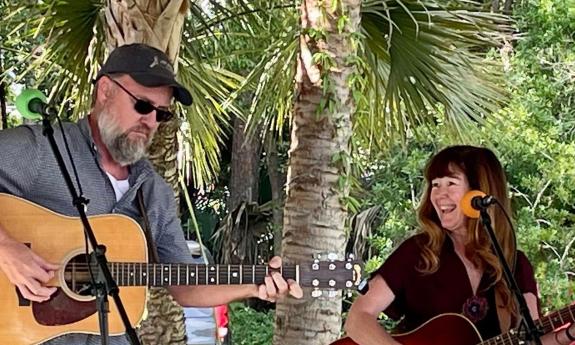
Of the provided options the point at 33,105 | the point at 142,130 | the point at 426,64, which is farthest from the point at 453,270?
the point at 426,64

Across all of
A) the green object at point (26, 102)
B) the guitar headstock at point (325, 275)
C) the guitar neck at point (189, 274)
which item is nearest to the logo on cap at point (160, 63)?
the green object at point (26, 102)

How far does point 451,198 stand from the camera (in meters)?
3.21

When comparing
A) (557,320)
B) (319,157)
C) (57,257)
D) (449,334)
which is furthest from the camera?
(319,157)

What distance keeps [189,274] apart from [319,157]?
4.80 feet

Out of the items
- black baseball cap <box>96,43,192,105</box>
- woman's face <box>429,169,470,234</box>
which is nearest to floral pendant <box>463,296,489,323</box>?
woman's face <box>429,169,470,234</box>

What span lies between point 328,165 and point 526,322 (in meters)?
1.75

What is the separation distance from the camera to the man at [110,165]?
268 centimetres

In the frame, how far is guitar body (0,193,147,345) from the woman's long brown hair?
1.02 meters

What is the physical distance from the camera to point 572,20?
311 inches

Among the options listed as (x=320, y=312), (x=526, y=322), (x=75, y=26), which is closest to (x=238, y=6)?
(x=75, y=26)

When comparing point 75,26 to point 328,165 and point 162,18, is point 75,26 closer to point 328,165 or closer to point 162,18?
point 162,18

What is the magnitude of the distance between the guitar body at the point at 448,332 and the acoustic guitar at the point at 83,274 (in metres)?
0.50

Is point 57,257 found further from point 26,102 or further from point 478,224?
point 478,224

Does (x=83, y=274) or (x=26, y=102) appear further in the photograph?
(x=83, y=274)
